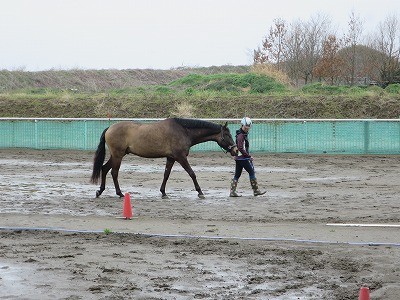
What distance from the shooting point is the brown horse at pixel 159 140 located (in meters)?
19.3

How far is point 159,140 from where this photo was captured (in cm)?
1933

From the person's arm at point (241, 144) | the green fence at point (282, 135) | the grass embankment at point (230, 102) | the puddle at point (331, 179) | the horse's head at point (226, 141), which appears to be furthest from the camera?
the grass embankment at point (230, 102)

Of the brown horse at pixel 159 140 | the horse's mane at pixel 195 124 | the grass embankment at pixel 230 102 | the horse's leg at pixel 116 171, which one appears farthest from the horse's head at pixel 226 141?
the grass embankment at pixel 230 102

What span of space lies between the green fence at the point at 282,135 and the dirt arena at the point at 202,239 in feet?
21.2

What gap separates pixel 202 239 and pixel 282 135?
60.7 feet

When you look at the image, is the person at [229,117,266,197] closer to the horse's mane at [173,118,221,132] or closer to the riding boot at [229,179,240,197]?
the riding boot at [229,179,240,197]

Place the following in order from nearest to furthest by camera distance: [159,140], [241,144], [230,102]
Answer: [241,144] < [159,140] < [230,102]

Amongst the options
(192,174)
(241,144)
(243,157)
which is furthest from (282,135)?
(192,174)

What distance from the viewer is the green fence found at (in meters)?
30.3

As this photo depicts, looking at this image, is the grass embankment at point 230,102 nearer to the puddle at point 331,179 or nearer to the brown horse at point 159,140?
the puddle at point 331,179

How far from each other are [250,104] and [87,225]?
84.2ft

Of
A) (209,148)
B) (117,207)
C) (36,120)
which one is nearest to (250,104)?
(209,148)

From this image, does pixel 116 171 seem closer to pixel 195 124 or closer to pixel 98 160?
pixel 98 160

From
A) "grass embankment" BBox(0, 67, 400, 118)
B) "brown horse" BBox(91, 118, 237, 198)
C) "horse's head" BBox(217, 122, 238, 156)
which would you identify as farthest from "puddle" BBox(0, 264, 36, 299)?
"grass embankment" BBox(0, 67, 400, 118)
